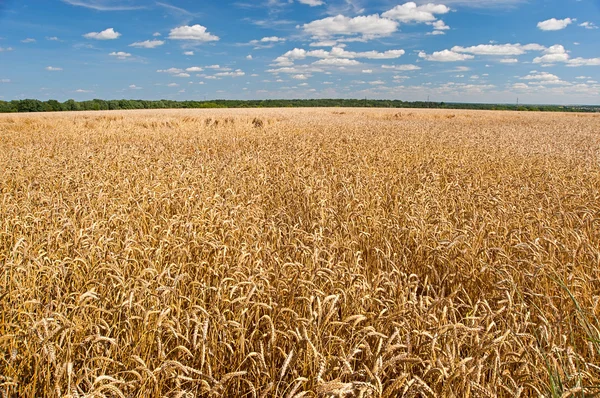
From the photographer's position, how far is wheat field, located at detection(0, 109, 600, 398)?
1.80 meters

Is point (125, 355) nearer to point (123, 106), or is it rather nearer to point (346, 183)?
point (346, 183)

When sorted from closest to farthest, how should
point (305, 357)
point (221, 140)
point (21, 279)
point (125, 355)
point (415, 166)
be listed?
point (305, 357) < point (125, 355) < point (21, 279) < point (415, 166) < point (221, 140)

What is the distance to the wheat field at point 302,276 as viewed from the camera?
1799mm

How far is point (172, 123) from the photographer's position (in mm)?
19844

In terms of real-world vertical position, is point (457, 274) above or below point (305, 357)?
below

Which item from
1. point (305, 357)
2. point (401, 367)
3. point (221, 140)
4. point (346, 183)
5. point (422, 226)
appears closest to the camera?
point (305, 357)

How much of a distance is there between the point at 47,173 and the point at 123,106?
75547 millimetres

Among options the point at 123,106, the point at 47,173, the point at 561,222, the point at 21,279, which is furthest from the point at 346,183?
the point at 123,106

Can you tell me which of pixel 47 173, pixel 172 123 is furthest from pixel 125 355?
pixel 172 123

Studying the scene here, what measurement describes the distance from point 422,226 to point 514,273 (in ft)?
3.00

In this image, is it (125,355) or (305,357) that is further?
(125,355)

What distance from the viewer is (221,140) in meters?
13.2

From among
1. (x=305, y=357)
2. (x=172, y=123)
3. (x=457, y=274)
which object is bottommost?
(x=457, y=274)

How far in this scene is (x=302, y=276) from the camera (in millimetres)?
2617
